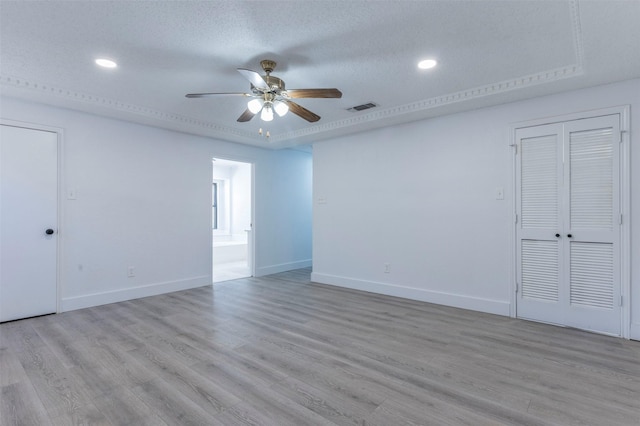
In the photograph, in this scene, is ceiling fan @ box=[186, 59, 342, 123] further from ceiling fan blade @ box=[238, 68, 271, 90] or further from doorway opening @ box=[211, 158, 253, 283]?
doorway opening @ box=[211, 158, 253, 283]

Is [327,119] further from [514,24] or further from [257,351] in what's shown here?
[257,351]

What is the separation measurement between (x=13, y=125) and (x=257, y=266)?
384 centimetres

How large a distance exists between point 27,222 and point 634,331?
6.40 meters

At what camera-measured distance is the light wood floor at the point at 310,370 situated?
1916 millimetres

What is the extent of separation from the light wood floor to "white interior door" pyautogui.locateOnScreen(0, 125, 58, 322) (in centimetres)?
29

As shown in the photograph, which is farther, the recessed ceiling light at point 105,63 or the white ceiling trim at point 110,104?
the white ceiling trim at point 110,104

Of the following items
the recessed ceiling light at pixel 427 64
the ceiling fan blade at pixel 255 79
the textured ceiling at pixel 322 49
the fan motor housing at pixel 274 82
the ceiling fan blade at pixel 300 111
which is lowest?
the ceiling fan blade at pixel 300 111

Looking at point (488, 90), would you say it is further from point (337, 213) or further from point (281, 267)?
point (281, 267)

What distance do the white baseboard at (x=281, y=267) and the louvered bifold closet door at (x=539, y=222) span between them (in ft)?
13.5

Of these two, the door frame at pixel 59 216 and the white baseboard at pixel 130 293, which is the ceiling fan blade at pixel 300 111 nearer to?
the door frame at pixel 59 216

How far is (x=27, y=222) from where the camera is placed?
3.66 metres

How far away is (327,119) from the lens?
4.62 metres

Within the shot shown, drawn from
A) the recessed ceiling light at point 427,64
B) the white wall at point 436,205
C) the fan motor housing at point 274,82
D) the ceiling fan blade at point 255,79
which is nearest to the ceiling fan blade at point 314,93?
the fan motor housing at point 274,82

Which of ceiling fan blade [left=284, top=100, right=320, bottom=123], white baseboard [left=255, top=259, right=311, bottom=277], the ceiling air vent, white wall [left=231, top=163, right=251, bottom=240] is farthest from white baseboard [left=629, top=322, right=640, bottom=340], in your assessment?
white wall [left=231, top=163, right=251, bottom=240]
